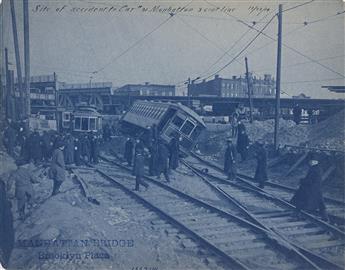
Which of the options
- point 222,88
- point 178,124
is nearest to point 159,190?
point 178,124

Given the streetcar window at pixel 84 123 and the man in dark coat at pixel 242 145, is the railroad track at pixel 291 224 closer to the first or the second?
the man in dark coat at pixel 242 145

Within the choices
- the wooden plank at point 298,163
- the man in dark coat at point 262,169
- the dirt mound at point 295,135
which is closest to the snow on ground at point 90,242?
the man in dark coat at point 262,169

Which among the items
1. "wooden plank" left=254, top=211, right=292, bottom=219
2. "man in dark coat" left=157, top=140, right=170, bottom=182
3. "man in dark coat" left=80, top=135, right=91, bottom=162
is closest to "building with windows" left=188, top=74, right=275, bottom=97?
"man in dark coat" left=80, top=135, right=91, bottom=162

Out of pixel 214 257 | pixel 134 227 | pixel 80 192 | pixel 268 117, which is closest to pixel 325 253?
pixel 214 257

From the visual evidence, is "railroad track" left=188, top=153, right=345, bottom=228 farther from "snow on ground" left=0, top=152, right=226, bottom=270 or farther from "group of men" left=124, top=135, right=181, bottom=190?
"snow on ground" left=0, top=152, right=226, bottom=270

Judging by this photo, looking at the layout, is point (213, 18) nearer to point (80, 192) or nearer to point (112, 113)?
point (80, 192)
